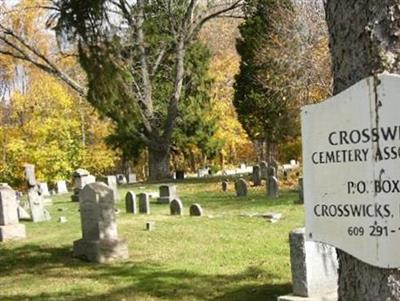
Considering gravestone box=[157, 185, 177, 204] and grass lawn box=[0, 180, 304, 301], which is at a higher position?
gravestone box=[157, 185, 177, 204]

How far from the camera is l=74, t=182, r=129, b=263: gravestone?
984 cm

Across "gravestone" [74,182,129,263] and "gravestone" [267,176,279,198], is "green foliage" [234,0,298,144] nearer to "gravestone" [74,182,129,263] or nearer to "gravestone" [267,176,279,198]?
"gravestone" [267,176,279,198]

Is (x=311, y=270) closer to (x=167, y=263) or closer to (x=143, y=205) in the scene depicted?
(x=167, y=263)

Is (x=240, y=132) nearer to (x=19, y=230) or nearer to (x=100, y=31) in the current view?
(x=19, y=230)

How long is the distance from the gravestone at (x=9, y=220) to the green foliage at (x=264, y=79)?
16350 mm

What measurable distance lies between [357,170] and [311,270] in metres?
3.79

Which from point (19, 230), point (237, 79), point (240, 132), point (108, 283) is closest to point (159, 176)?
point (237, 79)

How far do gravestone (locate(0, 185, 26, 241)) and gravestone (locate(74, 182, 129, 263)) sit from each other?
3.09m

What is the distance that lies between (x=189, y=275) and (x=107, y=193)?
99.3 inches

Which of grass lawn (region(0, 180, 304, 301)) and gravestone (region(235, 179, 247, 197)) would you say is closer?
grass lawn (region(0, 180, 304, 301))

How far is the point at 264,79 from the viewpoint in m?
29.0

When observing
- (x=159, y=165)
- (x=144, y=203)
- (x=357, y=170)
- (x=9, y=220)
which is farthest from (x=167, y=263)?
(x=159, y=165)

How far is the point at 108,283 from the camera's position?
27.1 feet

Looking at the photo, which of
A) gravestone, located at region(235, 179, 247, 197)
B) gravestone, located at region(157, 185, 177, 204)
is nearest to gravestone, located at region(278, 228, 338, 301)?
gravestone, located at region(157, 185, 177, 204)
